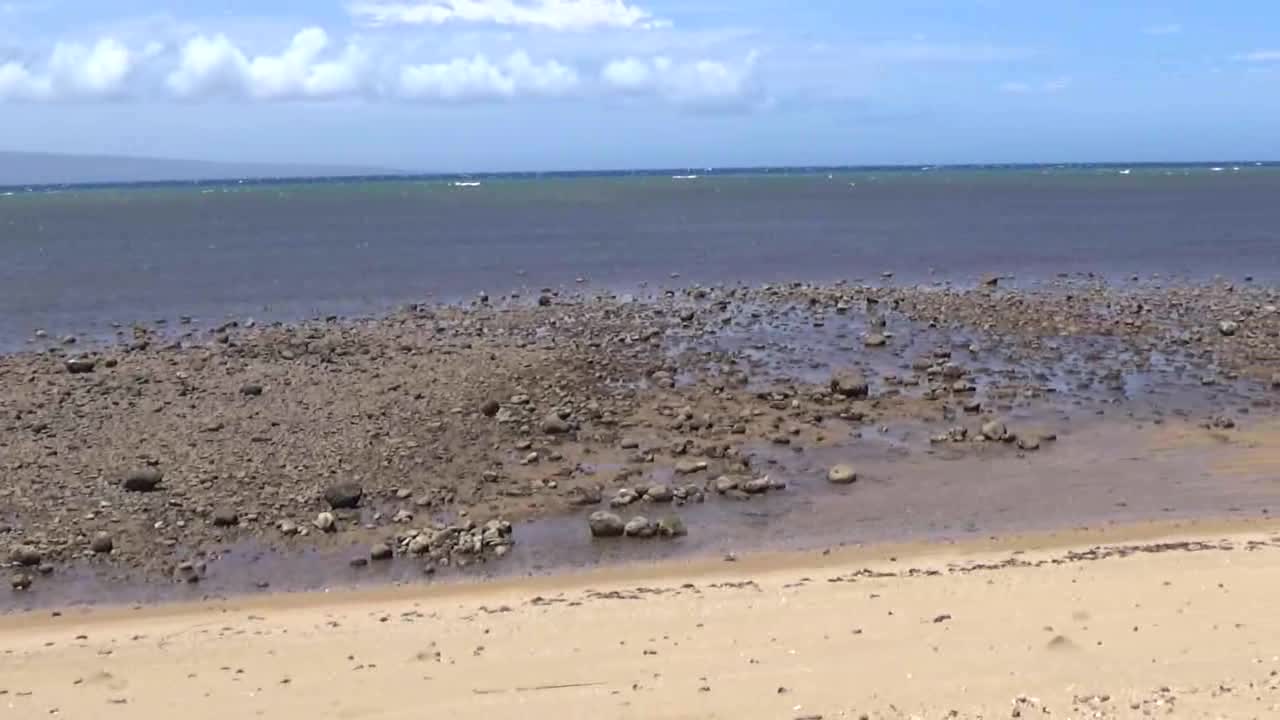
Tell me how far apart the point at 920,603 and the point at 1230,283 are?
1395 inches

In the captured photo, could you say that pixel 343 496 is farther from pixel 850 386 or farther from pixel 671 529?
pixel 850 386

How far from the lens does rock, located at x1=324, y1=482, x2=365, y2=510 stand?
1806 cm

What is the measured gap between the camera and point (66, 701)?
37.6ft

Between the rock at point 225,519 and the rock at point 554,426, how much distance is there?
19.3 ft

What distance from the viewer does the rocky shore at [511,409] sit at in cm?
1762

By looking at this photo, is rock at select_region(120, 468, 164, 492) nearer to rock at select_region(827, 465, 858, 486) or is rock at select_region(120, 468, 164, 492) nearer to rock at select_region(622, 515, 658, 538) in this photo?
rock at select_region(622, 515, 658, 538)

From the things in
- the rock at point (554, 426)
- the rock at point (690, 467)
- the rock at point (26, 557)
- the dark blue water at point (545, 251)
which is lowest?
the rock at point (26, 557)

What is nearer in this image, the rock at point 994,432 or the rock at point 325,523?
the rock at point 325,523

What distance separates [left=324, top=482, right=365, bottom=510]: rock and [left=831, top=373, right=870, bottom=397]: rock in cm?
1044

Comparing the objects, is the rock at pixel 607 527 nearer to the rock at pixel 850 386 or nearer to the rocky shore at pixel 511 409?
Answer: the rocky shore at pixel 511 409

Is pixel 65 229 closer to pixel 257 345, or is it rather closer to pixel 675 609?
pixel 257 345

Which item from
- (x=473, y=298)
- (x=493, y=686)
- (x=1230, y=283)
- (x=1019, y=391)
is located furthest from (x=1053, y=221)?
(x=493, y=686)

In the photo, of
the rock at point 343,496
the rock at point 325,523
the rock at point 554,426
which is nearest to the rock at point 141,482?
the rock at point 343,496

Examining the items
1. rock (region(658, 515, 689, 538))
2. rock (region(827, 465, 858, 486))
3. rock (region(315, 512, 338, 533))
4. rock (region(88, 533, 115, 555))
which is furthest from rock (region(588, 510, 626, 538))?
rock (region(88, 533, 115, 555))
